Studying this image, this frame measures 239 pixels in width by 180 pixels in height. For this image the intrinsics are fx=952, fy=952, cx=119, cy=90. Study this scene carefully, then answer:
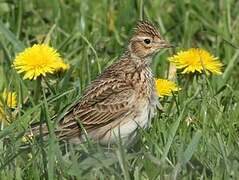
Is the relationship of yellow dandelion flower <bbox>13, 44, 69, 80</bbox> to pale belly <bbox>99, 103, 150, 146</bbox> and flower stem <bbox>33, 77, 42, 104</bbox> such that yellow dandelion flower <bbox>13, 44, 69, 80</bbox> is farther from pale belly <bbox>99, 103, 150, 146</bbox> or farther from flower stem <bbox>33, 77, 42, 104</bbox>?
pale belly <bbox>99, 103, 150, 146</bbox>

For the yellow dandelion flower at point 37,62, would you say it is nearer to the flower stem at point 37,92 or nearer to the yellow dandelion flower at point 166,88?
the flower stem at point 37,92

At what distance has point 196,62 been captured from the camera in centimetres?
691

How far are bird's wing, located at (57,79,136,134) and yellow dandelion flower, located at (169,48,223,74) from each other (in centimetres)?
56

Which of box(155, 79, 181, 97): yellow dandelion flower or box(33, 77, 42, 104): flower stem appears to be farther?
box(33, 77, 42, 104): flower stem

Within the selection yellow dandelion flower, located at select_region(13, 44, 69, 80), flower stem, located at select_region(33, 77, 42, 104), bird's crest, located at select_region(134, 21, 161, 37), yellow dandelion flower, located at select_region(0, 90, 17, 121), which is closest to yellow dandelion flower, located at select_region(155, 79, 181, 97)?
bird's crest, located at select_region(134, 21, 161, 37)

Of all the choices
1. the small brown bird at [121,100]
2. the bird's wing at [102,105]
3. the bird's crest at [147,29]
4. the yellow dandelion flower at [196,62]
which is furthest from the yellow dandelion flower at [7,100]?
the yellow dandelion flower at [196,62]

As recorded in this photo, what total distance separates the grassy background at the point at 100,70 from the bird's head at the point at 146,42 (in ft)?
1.35

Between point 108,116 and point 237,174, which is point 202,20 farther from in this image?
point 237,174

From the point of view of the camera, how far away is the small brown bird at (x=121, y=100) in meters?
6.29

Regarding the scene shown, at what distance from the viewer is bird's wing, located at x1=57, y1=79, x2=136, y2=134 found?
21.0ft

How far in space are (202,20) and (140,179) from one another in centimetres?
376

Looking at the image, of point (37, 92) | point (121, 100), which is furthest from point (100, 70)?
point (121, 100)

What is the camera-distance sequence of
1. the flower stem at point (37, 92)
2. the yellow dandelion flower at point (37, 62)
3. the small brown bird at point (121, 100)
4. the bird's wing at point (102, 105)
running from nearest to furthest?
the small brown bird at point (121, 100) < the bird's wing at point (102, 105) < the yellow dandelion flower at point (37, 62) < the flower stem at point (37, 92)

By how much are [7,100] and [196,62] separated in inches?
54.8
